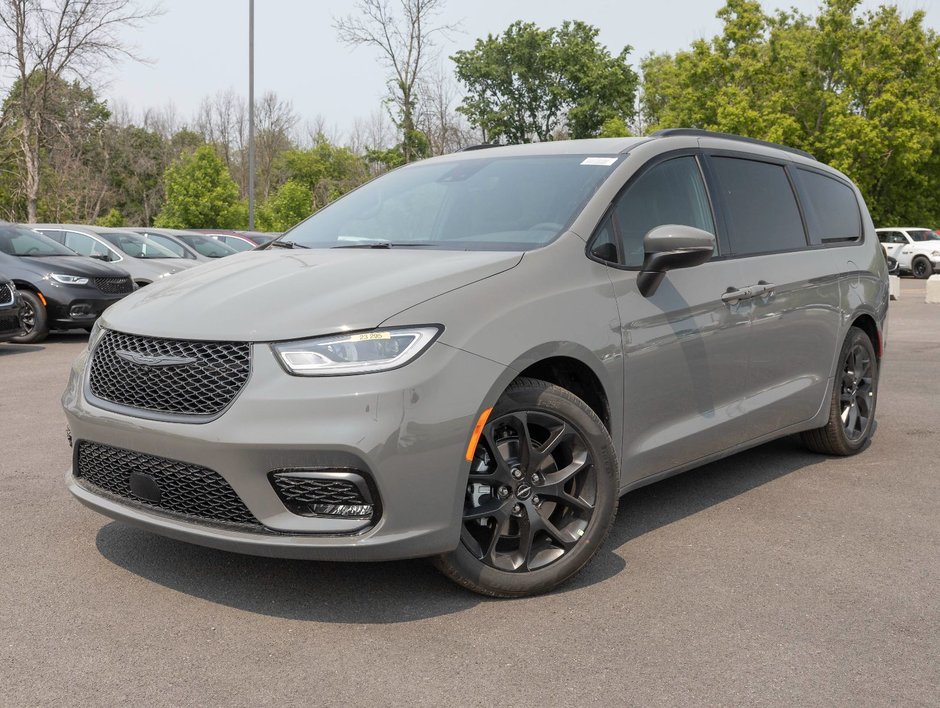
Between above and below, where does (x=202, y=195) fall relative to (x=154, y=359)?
above

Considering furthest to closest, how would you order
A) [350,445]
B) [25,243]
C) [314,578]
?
[25,243] < [314,578] < [350,445]

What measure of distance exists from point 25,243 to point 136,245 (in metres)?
3.14

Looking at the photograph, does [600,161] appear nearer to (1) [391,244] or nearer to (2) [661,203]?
(2) [661,203]

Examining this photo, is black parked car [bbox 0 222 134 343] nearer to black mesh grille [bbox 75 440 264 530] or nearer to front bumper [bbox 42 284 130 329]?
front bumper [bbox 42 284 130 329]

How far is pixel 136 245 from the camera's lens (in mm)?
17172

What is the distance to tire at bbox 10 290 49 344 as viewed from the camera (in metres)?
13.3

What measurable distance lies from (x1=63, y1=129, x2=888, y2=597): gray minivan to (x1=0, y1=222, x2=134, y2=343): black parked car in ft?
30.2

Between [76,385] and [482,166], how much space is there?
2.13 m

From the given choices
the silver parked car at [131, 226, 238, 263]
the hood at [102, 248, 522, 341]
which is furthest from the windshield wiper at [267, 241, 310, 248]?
the silver parked car at [131, 226, 238, 263]

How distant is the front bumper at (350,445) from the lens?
3.30 metres

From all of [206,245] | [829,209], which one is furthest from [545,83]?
[829,209]

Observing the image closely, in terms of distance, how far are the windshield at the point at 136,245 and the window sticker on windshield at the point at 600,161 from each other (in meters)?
13.4

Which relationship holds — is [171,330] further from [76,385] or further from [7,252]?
Answer: [7,252]

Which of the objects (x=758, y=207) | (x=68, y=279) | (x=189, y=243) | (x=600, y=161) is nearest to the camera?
(x=600, y=161)
